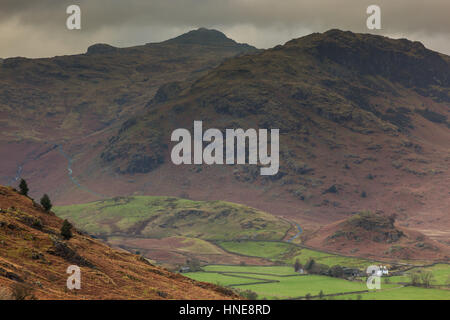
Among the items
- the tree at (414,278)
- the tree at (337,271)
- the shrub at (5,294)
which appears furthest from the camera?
the tree at (337,271)

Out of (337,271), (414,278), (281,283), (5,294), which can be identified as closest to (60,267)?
(5,294)

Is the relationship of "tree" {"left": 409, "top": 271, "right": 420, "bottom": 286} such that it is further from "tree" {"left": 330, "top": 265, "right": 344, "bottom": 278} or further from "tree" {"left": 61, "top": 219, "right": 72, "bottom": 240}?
"tree" {"left": 61, "top": 219, "right": 72, "bottom": 240}

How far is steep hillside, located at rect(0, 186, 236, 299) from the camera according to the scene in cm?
3950

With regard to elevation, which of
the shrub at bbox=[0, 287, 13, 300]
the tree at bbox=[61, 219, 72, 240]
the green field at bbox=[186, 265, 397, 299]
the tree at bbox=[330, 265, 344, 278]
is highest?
the tree at bbox=[61, 219, 72, 240]

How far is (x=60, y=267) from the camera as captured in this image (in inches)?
1778

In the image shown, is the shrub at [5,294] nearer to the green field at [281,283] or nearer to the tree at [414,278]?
the green field at [281,283]

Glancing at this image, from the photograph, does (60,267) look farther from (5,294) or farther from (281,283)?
(281,283)

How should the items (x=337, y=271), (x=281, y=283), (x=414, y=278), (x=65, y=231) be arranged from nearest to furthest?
(x=65, y=231) → (x=414, y=278) → (x=281, y=283) → (x=337, y=271)

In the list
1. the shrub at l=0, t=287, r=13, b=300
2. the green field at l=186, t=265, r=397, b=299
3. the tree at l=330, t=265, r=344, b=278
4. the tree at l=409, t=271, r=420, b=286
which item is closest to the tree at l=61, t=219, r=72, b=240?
the shrub at l=0, t=287, r=13, b=300

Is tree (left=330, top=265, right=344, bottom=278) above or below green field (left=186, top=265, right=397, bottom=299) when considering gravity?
above

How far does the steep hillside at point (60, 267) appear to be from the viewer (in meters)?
39.5

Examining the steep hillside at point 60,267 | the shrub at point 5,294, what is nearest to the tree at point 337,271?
the steep hillside at point 60,267
